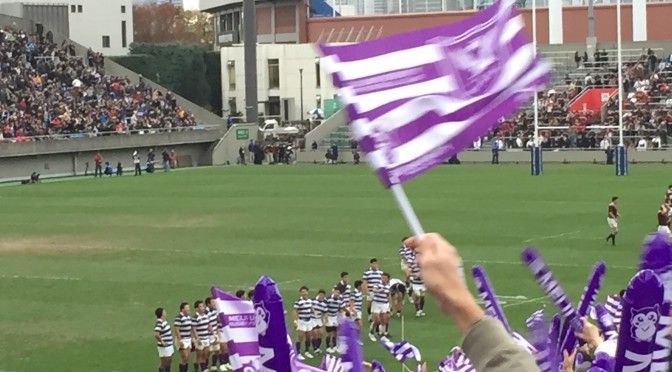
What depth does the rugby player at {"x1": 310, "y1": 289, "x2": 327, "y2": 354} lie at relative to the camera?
2147cm

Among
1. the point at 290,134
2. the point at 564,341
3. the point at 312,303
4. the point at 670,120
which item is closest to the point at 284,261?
the point at 312,303

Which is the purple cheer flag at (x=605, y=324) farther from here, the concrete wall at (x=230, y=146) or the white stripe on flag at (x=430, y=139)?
the concrete wall at (x=230, y=146)

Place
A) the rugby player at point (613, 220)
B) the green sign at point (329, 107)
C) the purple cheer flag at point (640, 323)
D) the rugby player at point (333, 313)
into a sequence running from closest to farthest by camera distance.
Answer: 1. the purple cheer flag at point (640, 323)
2. the rugby player at point (333, 313)
3. the rugby player at point (613, 220)
4. the green sign at point (329, 107)

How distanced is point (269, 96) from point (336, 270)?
54965mm

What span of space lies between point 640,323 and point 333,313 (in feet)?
59.2

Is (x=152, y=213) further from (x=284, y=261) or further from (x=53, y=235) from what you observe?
(x=284, y=261)

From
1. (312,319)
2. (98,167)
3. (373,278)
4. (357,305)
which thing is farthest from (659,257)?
(98,167)

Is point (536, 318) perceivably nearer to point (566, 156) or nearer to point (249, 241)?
point (249, 241)

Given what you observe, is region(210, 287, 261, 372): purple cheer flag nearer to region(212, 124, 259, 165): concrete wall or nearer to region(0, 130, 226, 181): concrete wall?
region(0, 130, 226, 181): concrete wall

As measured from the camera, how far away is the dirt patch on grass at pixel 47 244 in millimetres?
33438

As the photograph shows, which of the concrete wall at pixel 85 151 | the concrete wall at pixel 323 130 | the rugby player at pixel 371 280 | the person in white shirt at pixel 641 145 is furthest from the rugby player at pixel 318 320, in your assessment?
the concrete wall at pixel 323 130

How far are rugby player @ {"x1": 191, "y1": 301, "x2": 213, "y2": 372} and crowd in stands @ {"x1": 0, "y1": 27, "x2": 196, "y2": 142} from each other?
3972cm

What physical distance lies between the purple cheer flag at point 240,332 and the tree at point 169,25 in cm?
12777

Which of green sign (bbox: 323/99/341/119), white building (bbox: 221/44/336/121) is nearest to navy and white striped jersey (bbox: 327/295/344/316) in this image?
green sign (bbox: 323/99/341/119)
